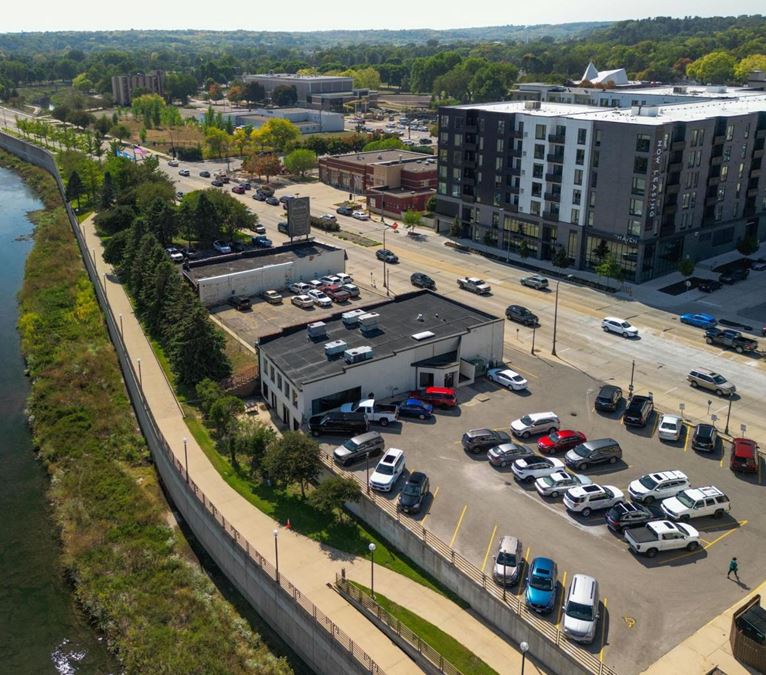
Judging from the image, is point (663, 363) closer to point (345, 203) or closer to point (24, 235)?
point (345, 203)

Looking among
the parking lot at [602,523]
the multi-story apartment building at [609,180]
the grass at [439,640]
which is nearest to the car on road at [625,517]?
the parking lot at [602,523]

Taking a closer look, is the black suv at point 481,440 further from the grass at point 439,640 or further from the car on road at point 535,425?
the grass at point 439,640

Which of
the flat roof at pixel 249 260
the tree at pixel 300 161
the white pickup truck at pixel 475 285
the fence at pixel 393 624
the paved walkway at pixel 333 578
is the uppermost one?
the tree at pixel 300 161

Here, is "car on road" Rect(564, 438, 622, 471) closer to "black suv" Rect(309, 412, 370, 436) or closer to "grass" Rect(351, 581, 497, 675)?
"black suv" Rect(309, 412, 370, 436)

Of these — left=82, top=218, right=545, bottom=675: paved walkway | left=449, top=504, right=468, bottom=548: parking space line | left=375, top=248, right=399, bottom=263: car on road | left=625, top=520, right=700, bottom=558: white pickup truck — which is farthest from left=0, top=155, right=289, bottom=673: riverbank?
left=375, top=248, right=399, bottom=263: car on road

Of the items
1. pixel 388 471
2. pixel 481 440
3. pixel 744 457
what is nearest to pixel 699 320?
pixel 744 457

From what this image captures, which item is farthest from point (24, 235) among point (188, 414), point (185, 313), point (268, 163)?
point (188, 414)

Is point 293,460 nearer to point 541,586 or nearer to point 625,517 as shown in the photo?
point 541,586
